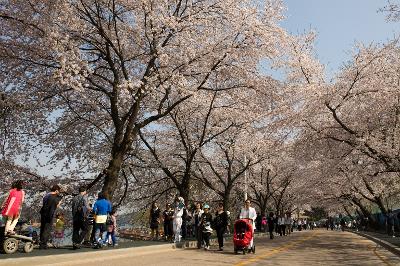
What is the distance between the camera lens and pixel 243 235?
14.9 meters

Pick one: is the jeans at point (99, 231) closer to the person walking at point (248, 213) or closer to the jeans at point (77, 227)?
the jeans at point (77, 227)

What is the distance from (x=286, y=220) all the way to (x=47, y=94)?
2717 cm

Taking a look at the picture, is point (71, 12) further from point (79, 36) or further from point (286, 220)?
point (286, 220)

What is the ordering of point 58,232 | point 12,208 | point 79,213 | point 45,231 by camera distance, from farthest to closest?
1. point 58,232
2. point 79,213
3. point 45,231
4. point 12,208

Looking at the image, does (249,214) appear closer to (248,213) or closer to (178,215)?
(248,213)

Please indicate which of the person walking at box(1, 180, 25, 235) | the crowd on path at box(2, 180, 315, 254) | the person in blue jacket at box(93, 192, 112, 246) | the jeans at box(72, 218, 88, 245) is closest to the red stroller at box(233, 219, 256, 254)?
the crowd on path at box(2, 180, 315, 254)

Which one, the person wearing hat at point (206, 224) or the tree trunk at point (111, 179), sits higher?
the tree trunk at point (111, 179)

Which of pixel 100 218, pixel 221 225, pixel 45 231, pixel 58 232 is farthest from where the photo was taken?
pixel 58 232

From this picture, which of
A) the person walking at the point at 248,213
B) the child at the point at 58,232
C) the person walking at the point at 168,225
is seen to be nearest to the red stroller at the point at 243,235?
the person walking at the point at 248,213

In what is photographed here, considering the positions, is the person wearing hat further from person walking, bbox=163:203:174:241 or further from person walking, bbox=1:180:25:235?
person walking, bbox=1:180:25:235

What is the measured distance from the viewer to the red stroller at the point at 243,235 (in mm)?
14781

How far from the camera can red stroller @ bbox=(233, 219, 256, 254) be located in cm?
1478

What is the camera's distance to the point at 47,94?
18.8 meters

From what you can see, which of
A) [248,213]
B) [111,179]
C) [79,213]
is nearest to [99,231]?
[79,213]
